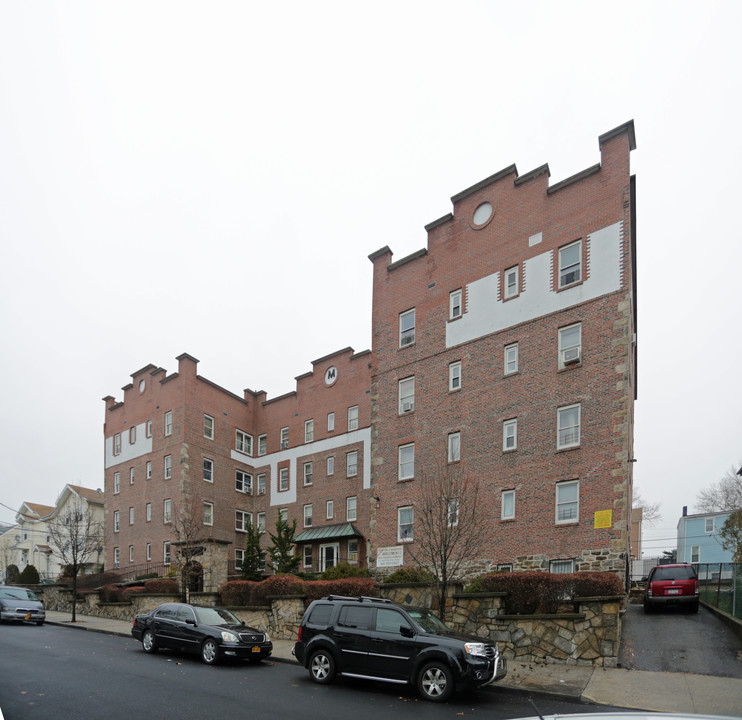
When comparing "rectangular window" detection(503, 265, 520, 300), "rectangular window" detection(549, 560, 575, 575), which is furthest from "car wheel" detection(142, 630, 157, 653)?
"rectangular window" detection(503, 265, 520, 300)

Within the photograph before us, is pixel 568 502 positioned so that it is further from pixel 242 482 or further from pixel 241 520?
pixel 242 482

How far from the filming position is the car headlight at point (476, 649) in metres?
11.8

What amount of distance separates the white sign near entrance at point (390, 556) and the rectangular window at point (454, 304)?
403 inches

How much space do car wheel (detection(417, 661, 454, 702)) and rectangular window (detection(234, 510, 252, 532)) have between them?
1380 inches

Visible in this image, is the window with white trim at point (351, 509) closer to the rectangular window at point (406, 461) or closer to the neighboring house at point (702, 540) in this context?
the rectangular window at point (406, 461)

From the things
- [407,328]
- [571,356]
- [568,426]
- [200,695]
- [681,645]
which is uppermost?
[407,328]

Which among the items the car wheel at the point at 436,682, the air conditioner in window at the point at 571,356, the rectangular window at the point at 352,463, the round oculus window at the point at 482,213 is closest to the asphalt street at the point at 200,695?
the car wheel at the point at 436,682

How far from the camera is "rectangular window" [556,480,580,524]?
23.3 metres

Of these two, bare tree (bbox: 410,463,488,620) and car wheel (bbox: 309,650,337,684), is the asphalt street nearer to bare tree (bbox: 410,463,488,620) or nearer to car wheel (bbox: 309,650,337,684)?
car wheel (bbox: 309,650,337,684)

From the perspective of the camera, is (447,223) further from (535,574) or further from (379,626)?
(379,626)

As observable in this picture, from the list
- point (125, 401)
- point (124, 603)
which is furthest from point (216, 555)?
point (125, 401)

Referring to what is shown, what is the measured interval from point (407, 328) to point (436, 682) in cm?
2018

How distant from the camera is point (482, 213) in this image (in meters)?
28.4

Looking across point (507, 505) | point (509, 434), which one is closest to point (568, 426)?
→ point (509, 434)
